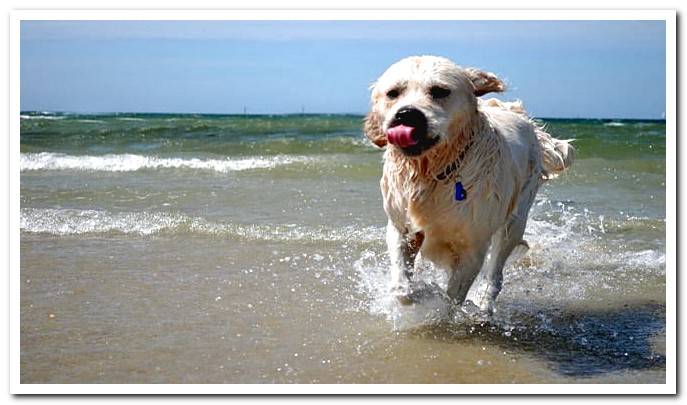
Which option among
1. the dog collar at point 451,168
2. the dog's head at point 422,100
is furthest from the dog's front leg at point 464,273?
the dog's head at point 422,100

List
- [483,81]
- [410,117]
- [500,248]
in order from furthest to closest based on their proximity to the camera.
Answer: [500,248] → [483,81] → [410,117]

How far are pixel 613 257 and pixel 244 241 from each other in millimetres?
3382

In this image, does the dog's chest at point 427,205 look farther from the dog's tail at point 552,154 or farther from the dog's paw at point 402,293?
the dog's tail at point 552,154

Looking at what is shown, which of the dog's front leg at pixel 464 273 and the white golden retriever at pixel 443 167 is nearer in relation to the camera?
the white golden retriever at pixel 443 167

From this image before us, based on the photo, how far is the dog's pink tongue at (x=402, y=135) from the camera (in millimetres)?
4668

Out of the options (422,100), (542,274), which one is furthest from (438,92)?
(542,274)

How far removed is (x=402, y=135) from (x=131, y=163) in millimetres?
11498

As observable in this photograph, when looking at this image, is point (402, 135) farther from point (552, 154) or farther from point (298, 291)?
point (552, 154)

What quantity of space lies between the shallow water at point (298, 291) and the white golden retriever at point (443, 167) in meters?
0.39

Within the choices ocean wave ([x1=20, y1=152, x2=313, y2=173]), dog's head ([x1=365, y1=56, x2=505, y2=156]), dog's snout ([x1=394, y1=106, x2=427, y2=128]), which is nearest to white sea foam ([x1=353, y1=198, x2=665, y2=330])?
dog's head ([x1=365, y1=56, x2=505, y2=156])

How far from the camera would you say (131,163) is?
50.6ft
